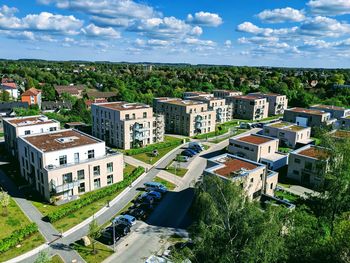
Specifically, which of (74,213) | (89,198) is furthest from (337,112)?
(74,213)

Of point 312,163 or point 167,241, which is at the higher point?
point 312,163

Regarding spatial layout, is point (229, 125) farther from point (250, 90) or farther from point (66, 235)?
point (66, 235)

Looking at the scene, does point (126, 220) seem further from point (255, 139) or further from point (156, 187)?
point (255, 139)

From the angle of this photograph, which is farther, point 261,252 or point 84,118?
point 84,118

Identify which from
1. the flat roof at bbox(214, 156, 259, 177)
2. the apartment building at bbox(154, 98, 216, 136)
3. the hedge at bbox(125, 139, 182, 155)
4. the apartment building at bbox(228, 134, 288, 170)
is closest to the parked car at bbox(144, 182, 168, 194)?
the flat roof at bbox(214, 156, 259, 177)

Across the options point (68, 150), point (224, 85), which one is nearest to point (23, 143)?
point (68, 150)

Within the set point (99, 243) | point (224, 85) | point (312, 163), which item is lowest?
point (99, 243)

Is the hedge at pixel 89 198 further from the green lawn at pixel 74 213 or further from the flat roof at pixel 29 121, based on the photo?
the flat roof at pixel 29 121
